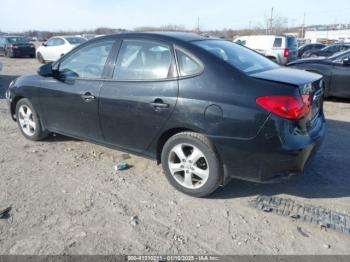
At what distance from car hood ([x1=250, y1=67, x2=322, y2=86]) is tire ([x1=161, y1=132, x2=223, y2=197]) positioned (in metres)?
0.88

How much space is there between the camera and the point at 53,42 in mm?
19016

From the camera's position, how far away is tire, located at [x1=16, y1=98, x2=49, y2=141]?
5.14 metres

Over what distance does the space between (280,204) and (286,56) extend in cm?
1363

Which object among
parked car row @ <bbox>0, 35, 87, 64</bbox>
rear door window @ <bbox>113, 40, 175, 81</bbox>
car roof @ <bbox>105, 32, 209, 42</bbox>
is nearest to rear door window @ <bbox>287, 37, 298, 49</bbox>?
parked car row @ <bbox>0, 35, 87, 64</bbox>

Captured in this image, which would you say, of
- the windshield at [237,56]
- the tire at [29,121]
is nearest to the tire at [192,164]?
the windshield at [237,56]

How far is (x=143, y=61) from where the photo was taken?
149 inches

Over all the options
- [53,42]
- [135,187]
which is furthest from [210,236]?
[53,42]

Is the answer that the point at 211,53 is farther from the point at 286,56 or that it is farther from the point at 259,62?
the point at 286,56

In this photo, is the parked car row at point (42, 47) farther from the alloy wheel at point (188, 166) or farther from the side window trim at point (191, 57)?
the alloy wheel at point (188, 166)

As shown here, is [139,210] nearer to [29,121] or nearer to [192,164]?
[192,164]

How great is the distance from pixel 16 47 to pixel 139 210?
908 inches

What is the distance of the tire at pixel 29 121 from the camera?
16.9ft

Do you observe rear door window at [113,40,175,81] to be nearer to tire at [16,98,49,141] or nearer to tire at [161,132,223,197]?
tire at [161,132,223,197]

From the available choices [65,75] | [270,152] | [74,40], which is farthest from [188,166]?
[74,40]
